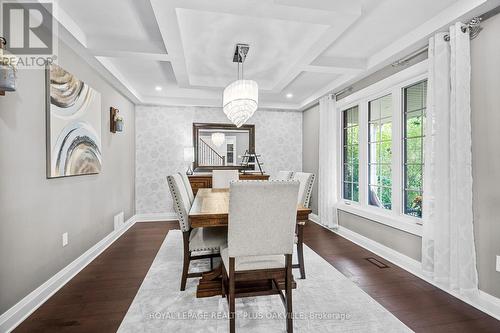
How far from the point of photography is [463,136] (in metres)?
2.17

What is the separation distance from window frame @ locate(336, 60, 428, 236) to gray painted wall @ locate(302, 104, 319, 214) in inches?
40.2

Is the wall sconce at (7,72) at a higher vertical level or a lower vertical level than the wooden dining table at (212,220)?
higher

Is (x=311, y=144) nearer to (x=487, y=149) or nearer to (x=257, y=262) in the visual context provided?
(x=487, y=149)

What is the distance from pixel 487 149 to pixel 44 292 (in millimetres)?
3812

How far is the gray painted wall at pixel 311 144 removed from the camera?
16.5 feet

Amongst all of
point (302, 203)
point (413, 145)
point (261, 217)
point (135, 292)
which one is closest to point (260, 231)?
point (261, 217)

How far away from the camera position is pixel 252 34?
2666mm

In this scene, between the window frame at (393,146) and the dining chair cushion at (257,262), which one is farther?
the window frame at (393,146)

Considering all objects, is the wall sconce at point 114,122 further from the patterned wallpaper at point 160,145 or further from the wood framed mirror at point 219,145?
the wood framed mirror at point 219,145

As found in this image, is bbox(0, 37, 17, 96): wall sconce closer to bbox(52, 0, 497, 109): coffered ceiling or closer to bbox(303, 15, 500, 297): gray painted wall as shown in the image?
bbox(52, 0, 497, 109): coffered ceiling

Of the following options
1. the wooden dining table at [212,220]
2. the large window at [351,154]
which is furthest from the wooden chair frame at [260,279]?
the large window at [351,154]

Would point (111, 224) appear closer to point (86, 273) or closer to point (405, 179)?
point (86, 273)

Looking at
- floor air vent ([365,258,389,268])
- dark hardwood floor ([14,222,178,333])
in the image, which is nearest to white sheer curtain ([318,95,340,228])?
floor air vent ([365,258,389,268])

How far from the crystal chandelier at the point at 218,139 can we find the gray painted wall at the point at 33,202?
2451mm
